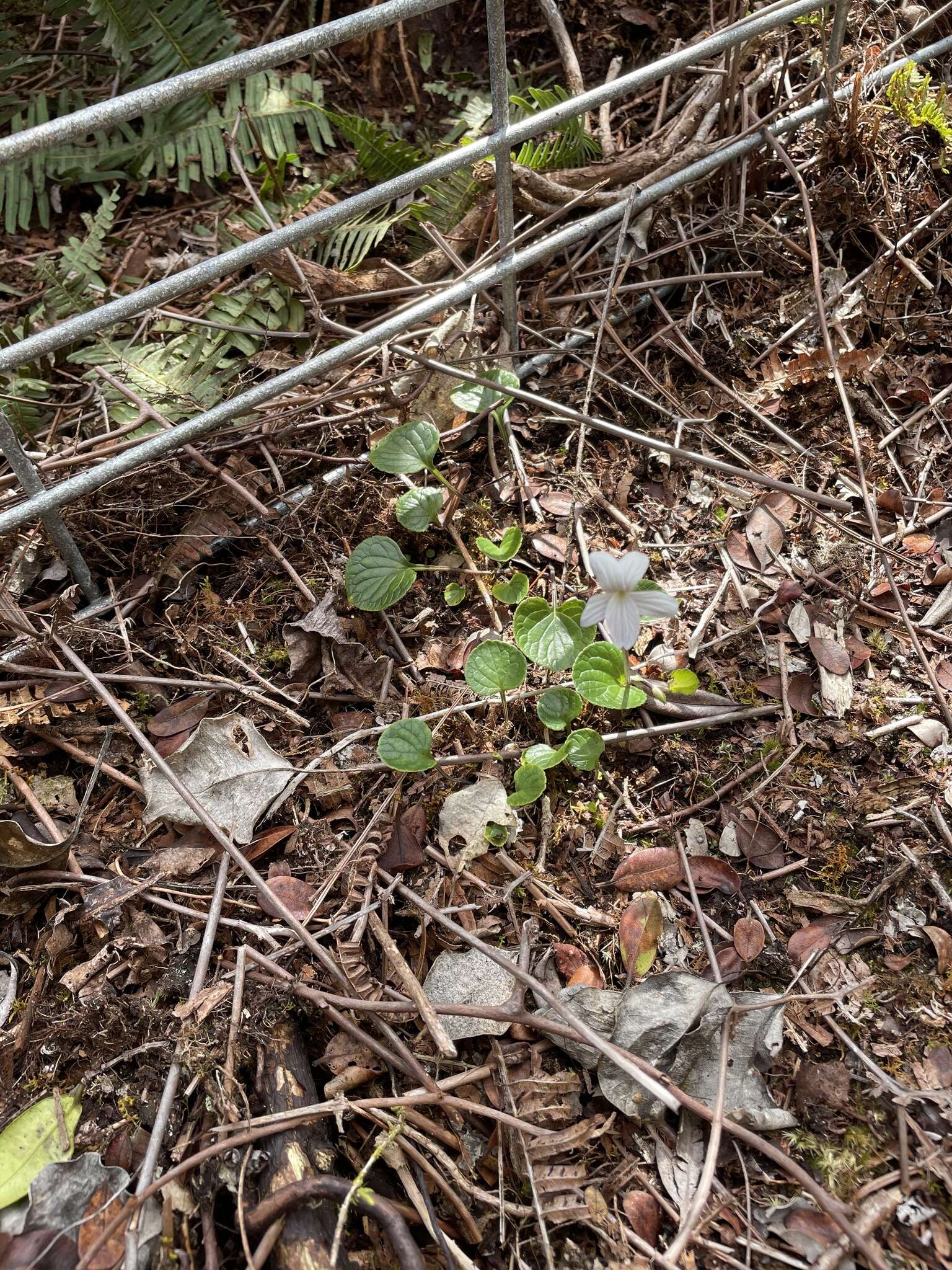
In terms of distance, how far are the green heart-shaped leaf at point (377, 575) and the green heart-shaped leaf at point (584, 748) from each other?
0.51 m

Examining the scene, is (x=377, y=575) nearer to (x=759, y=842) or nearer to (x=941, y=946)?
(x=759, y=842)

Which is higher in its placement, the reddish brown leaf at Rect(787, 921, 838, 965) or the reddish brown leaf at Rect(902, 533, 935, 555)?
the reddish brown leaf at Rect(902, 533, 935, 555)

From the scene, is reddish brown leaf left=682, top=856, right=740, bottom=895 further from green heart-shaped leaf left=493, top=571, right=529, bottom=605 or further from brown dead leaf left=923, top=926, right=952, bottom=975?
green heart-shaped leaf left=493, top=571, right=529, bottom=605

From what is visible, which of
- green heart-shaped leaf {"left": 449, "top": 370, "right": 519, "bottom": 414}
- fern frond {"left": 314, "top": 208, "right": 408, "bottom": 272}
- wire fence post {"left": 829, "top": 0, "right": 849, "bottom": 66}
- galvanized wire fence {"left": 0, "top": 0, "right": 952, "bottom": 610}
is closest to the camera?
galvanized wire fence {"left": 0, "top": 0, "right": 952, "bottom": 610}

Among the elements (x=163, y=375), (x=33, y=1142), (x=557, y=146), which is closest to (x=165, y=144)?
(x=163, y=375)

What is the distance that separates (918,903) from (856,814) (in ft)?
0.64

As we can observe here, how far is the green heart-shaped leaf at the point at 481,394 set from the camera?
83.4 inches

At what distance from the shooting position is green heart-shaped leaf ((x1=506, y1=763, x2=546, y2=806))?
172cm

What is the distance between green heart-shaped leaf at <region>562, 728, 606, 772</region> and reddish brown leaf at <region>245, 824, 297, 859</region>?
59 cm

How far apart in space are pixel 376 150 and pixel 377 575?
151 cm

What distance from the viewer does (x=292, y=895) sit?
1681 mm

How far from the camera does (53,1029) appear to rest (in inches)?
60.7

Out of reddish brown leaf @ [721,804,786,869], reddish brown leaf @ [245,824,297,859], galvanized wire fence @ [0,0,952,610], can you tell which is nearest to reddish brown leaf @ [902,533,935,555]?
galvanized wire fence @ [0,0,952,610]

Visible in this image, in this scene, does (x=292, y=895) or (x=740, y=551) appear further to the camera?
(x=740, y=551)
